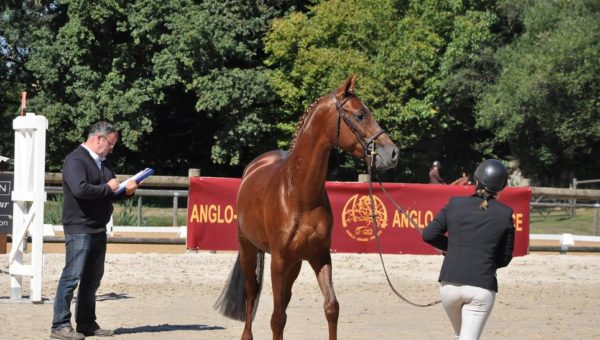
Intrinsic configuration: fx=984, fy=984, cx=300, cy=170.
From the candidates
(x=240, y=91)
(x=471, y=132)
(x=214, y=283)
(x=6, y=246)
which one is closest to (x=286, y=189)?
(x=214, y=283)

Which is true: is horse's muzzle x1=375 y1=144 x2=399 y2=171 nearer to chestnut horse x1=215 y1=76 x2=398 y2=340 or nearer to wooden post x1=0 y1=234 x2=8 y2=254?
chestnut horse x1=215 y1=76 x2=398 y2=340

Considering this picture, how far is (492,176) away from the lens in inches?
228

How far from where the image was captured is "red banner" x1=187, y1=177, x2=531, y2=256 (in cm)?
1652

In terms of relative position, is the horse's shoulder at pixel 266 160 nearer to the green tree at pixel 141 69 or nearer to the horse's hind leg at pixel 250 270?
the horse's hind leg at pixel 250 270

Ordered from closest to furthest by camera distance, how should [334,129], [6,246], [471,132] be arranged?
[334,129], [6,246], [471,132]

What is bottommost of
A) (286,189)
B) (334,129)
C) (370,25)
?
(286,189)

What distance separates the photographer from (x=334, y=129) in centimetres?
770

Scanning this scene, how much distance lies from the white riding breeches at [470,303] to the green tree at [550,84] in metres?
31.4

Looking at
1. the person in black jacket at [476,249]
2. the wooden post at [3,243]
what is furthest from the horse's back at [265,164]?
the wooden post at [3,243]

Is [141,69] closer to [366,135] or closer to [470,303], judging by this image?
[366,135]

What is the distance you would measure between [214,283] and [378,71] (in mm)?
25232

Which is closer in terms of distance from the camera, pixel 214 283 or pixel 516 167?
pixel 214 283

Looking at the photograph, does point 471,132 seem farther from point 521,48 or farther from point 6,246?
point 6,246

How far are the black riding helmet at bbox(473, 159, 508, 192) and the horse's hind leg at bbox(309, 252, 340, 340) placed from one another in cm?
209
